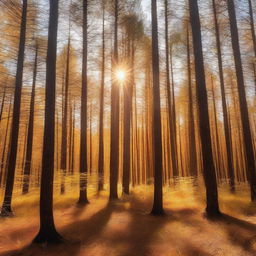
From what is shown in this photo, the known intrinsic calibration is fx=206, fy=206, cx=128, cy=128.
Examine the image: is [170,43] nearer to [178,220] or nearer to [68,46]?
[68,46]

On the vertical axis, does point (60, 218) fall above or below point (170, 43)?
below

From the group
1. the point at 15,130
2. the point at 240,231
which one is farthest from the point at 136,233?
the point at 15,130

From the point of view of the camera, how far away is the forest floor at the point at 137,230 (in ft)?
15.4

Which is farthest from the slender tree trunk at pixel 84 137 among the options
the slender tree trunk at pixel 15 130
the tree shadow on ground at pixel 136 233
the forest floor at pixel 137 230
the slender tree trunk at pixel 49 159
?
the slender tree trunk at pixel 49 159

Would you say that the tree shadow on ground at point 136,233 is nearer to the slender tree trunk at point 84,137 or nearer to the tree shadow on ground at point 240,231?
the tree shadow on ground at point 240,231

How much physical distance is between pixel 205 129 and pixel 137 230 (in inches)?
165

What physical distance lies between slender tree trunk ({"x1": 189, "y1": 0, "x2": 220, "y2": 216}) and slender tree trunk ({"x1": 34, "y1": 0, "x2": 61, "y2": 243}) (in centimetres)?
501

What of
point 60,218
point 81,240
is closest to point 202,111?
point 81,240

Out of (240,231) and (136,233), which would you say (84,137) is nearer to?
(136,233)

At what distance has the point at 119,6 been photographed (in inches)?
431

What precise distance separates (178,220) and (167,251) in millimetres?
2274

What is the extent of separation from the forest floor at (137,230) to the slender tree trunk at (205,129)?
59cm

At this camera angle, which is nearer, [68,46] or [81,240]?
[81,240]

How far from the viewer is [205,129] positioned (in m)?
7.55
